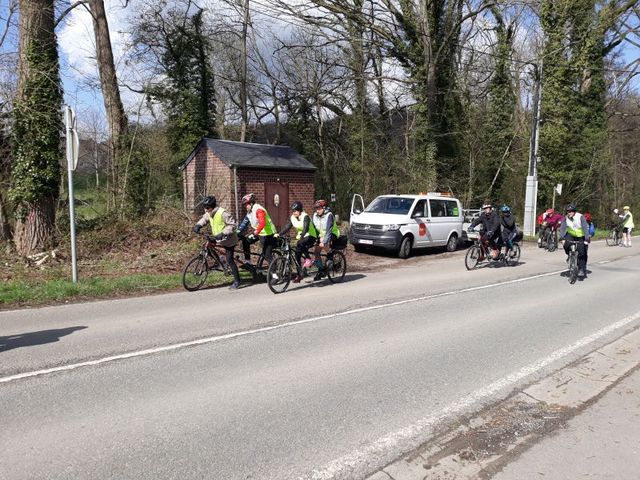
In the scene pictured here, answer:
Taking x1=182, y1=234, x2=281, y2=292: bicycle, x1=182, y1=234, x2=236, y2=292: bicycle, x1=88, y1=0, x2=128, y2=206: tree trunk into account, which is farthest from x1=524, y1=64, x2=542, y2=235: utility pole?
x1=182, y1=234, x2=236, y2=292: bicycle

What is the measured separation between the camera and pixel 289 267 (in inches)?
404

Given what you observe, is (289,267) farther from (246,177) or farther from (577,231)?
(246,177)

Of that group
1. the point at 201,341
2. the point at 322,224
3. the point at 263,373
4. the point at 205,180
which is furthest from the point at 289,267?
the point at 205,180

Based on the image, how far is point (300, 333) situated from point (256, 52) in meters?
27.8

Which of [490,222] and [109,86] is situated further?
[109,86]

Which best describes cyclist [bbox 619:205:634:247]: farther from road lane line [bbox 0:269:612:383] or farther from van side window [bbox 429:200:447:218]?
road lane line [bbox 0:269:612:383]

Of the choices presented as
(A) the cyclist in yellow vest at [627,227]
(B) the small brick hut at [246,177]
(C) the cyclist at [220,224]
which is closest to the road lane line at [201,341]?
(C) the cyclist at [220,224]

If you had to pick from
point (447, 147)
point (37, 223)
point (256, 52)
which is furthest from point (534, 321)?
point (256, 52)

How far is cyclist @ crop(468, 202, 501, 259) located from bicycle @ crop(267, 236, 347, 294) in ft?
14.8

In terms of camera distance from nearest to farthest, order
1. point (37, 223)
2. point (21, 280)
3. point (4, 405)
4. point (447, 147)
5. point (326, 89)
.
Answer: point (4, 405) < point (21, 280) < point (37, 223) < point (447, 147) < point (326, 89)

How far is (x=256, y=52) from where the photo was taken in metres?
31.4

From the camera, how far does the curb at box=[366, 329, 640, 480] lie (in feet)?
11.2

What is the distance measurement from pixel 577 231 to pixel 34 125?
13.5 metres

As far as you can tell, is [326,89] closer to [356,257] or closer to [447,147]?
[447,147]
